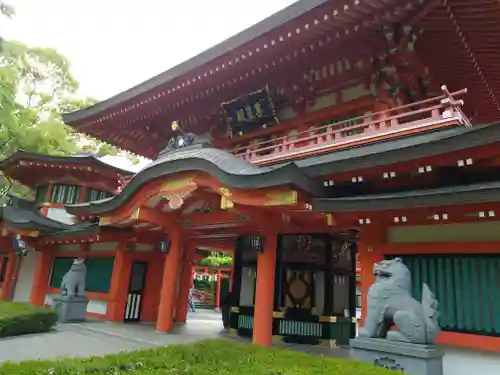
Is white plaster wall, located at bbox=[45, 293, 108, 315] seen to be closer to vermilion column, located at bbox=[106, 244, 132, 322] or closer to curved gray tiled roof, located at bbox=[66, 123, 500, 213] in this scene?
vermilion column, located at bbox=[106, 244, 132, 322]

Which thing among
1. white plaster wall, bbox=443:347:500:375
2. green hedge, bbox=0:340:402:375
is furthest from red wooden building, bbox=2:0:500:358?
green hedge, bbox=0:340:402:375

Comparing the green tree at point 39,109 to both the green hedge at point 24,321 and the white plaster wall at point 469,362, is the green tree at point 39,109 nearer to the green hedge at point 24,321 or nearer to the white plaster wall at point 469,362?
the green hedge at point 24,321

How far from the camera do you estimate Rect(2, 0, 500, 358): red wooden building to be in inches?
236

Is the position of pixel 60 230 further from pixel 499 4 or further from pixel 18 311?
pixel 499 4

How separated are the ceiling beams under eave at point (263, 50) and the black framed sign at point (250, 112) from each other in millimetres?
634

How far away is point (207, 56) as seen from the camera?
977 centimetres

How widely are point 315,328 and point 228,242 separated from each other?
14.2 feet

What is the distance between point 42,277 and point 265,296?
37.4ft

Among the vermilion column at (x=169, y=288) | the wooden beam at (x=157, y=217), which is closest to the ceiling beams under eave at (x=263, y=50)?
the wooden beam at (x=157, y=217)

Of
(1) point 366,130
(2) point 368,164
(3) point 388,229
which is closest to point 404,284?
(3) point 388,229

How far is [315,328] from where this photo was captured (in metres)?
9.91

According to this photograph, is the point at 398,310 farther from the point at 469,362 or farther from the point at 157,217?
the point at 157,217

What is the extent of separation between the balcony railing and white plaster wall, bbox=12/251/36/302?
457 inches

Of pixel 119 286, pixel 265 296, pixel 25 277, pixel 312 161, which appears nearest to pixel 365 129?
pixel 312 161
